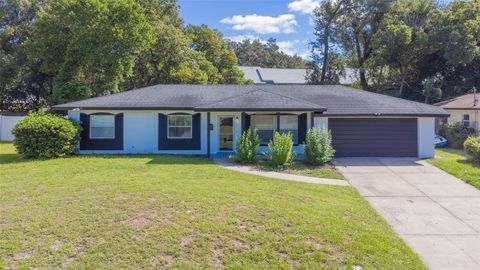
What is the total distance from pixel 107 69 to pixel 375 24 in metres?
23.3

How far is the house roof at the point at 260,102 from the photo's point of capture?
51.1ft

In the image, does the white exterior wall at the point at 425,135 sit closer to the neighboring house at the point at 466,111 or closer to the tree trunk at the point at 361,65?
the neighboring house at the point at 466,111

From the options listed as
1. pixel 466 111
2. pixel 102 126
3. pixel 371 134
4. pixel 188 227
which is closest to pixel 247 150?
pixel 371 134

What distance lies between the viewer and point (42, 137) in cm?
1466

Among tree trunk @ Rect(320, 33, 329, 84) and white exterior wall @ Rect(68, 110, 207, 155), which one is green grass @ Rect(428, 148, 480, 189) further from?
tree trunk @ Rect(320, 33, 329, 84)

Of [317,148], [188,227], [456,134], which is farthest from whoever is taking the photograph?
[456,134]

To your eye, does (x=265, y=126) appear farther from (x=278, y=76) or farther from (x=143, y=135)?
(x=278, y=76)

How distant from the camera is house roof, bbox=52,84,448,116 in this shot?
1557 cm

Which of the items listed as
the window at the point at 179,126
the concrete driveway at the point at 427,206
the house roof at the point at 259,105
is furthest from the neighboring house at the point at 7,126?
the concrete driveway at the point at 427,206

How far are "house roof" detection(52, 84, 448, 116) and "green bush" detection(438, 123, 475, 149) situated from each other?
20.6 feet

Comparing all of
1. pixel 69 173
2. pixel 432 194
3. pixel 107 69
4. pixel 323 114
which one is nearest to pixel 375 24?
pixel 323 114

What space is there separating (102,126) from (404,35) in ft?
77.3

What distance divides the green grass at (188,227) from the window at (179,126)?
7133mm

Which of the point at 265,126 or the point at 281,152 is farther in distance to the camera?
the point at 265,126
